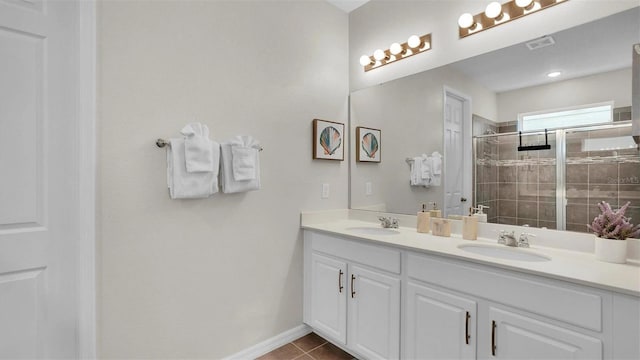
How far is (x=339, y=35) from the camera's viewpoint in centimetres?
264

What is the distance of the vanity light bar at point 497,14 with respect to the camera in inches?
65.5

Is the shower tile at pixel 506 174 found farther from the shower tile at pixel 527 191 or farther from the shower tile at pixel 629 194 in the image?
the shower tile at pixel 629 194

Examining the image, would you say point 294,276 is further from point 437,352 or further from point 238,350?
point 437,352

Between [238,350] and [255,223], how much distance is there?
2.77 feet

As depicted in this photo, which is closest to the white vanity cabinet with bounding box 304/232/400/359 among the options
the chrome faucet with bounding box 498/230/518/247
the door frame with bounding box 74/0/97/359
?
the chrome faucet with bounding box 498/230/518/247

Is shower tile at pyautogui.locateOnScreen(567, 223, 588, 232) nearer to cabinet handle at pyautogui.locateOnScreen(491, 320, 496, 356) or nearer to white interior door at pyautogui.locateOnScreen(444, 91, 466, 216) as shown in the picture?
white interior door at pyautogui.locateOnScreen(444, 91, 466, 216)

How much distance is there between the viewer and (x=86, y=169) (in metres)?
1.46

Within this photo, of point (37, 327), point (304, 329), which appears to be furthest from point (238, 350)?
point (37, 327)

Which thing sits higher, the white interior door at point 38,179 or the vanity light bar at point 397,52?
the vanity light bar at point 397,52

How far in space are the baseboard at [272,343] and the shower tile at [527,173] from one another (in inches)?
72.4

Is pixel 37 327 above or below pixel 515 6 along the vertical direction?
below

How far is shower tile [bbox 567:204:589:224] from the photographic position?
1.51 metres

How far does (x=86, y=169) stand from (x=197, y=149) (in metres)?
0.51

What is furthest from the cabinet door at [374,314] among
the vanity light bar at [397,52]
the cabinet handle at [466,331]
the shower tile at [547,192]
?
the vanity light bar at [397,52]
